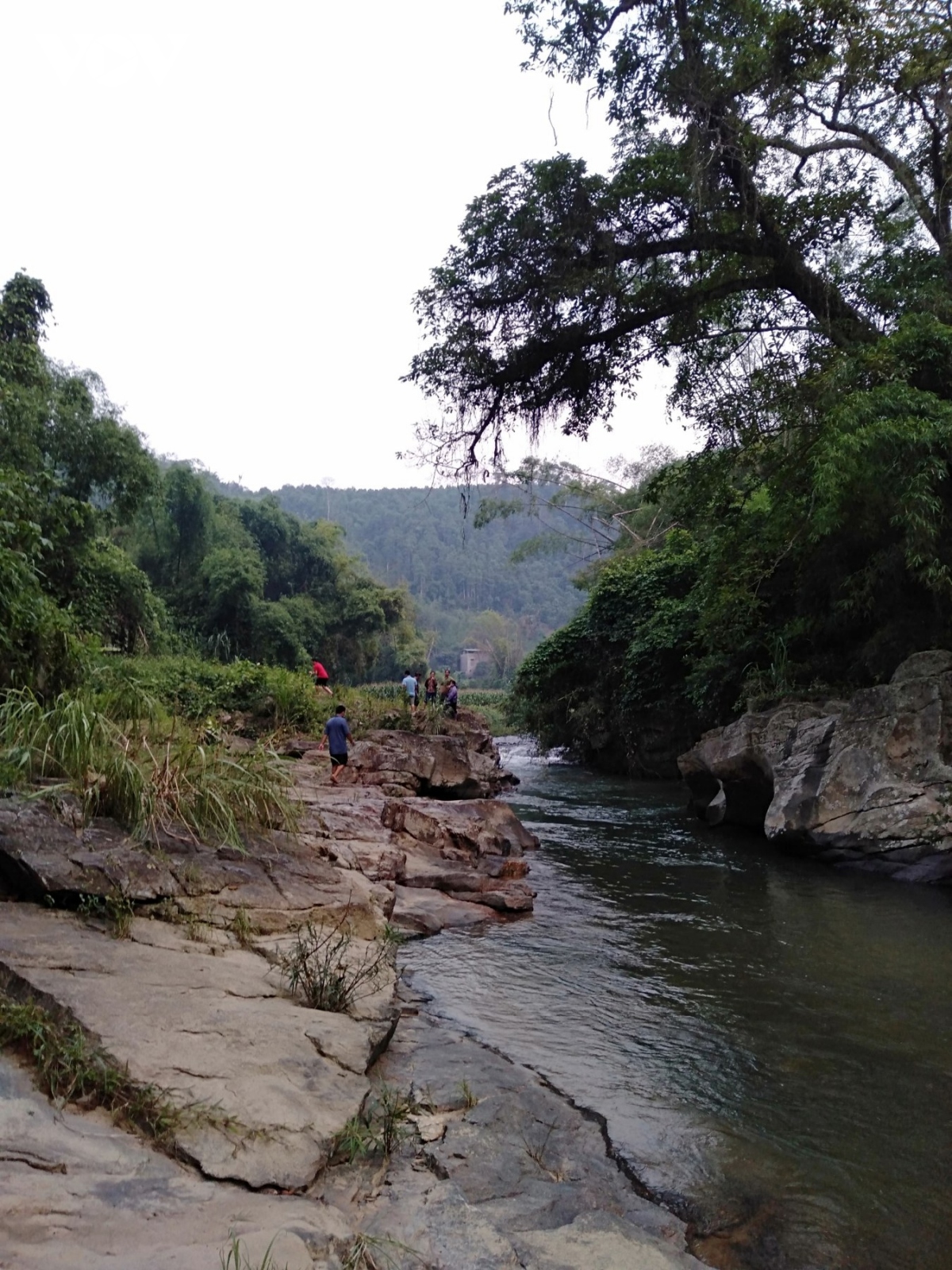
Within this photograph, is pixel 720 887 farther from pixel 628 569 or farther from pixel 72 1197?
pixel 628 569

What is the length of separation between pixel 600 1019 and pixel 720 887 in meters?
4.74

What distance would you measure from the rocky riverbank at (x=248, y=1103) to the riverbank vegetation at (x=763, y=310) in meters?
8.05

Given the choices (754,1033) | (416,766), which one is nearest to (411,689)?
(416,766)

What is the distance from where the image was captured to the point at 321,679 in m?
18.6

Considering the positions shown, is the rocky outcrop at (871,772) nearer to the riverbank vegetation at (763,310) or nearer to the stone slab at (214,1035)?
the riverbank vegetation at (763,310)

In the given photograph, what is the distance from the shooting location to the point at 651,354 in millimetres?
13641

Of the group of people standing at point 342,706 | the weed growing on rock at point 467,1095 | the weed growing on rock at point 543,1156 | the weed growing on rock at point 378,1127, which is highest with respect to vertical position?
the group of people standing at point 342,706

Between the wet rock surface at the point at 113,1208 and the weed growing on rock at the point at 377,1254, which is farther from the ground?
the wet rock surface at the point at 113,1208

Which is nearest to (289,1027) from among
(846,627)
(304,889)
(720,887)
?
(304,889)

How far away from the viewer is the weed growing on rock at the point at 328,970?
4.56 metres

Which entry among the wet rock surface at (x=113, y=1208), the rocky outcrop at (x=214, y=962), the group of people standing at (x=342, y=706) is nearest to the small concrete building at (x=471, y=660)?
the group of people standing at (x=342, y=706)

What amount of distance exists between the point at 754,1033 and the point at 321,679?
14176mm

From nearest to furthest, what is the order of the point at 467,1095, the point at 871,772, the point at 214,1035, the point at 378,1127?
1. the point at 378,1127
2. the point at 214,1035
3. the point at 467,1095
4. the point at 871,772

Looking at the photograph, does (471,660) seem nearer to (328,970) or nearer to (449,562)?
(449,562)
